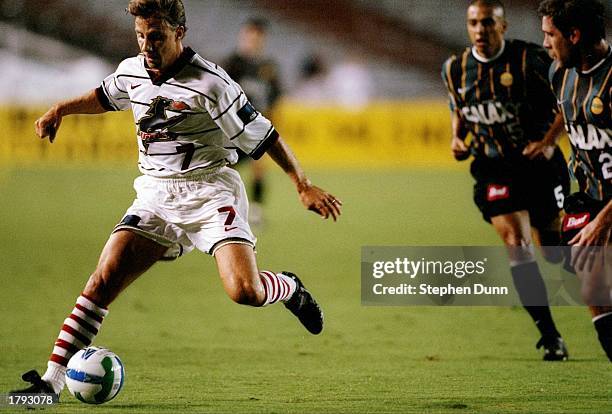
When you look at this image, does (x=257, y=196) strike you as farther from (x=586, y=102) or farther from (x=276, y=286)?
(x=586, y=102)

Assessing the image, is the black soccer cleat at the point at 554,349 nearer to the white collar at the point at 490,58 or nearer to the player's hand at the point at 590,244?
the player's hand at the point at 590,244

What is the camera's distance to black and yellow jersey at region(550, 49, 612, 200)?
482 centimetres

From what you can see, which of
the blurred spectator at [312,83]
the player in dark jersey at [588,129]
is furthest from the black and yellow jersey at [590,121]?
the blurred spectator at [312,83]

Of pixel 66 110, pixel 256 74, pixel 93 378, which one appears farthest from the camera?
pixel 256 74

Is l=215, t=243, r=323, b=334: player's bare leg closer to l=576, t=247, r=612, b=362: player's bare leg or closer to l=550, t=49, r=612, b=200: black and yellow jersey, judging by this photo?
l=576, t=247, r=612, b=362: player's bare leg

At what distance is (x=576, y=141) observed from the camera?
5.02 m

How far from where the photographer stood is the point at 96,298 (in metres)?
4.91

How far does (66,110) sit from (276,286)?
4.33 ft

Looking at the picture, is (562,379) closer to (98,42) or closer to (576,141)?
(576,141)

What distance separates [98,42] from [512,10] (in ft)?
25.6

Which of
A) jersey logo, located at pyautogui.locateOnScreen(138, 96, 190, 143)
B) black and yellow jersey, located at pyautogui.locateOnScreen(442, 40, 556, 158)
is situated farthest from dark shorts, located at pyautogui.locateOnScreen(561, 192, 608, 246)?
jersey logo, located at pyautogui.locateOnScreen(138, 96, 190, 143)

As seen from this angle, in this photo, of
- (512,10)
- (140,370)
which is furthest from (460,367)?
(512,10)

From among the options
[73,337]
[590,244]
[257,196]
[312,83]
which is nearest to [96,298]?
[73,337]

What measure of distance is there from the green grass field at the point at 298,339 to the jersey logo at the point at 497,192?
89cm
